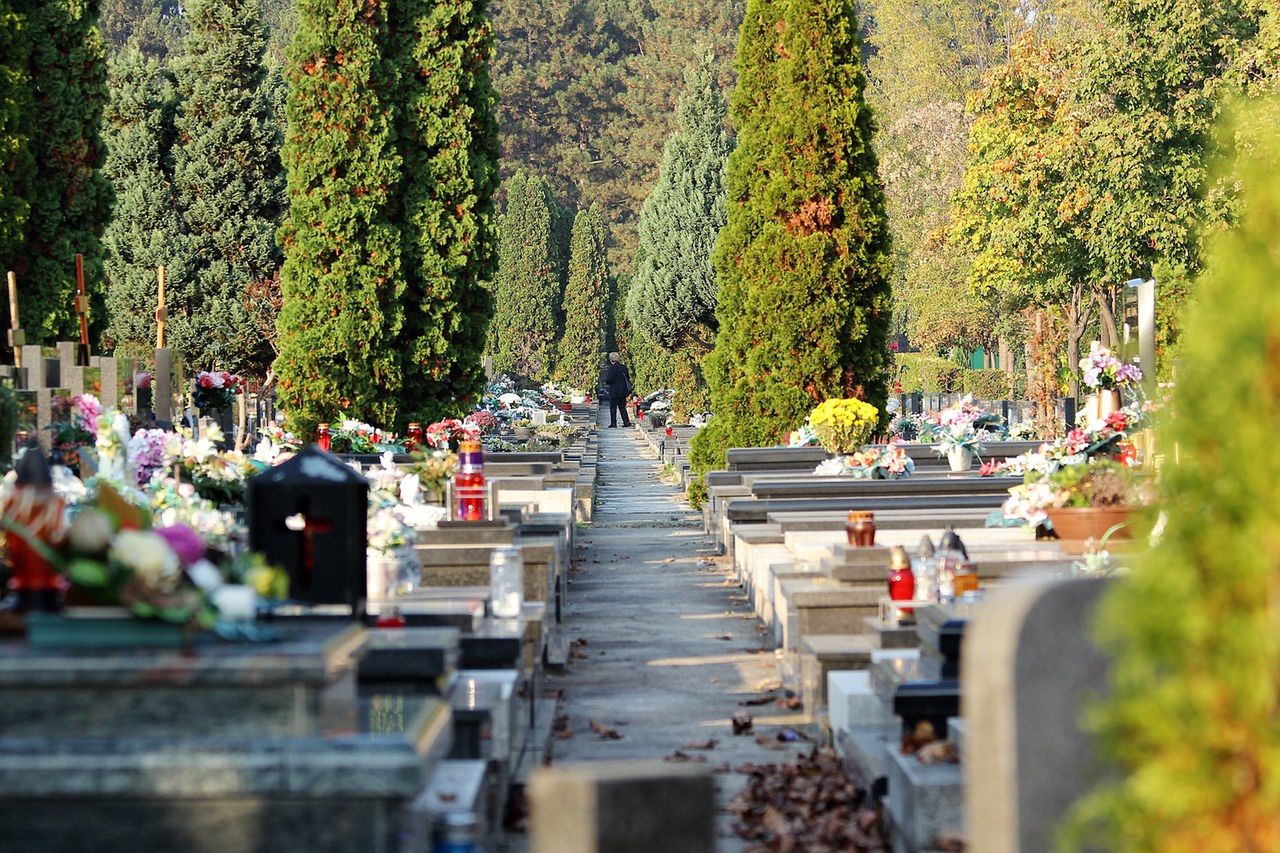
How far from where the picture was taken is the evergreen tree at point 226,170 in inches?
1375

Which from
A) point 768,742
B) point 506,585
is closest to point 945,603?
point 768,742

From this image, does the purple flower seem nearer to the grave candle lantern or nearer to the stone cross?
the grave candle lantern

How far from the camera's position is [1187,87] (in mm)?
32656

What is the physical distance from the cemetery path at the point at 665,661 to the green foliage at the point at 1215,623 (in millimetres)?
3746

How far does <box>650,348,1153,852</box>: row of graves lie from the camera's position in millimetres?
4453

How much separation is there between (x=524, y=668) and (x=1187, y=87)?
87.3 feet

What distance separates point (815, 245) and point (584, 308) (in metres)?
44.7

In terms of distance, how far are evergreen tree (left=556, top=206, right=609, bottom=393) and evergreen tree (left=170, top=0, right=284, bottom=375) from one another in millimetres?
30949

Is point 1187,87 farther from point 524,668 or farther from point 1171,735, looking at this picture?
point 1171,735

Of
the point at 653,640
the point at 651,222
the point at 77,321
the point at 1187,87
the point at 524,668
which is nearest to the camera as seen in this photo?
the point at 524,668

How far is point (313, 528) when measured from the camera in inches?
283

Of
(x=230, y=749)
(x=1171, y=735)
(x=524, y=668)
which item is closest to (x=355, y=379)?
(x=524, y=668)

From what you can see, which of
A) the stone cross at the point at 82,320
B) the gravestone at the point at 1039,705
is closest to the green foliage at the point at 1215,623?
the gravestone at the point at 1039,705

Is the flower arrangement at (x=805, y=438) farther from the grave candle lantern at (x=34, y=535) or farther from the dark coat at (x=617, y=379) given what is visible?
the dark coat at (x=617, y=379)
